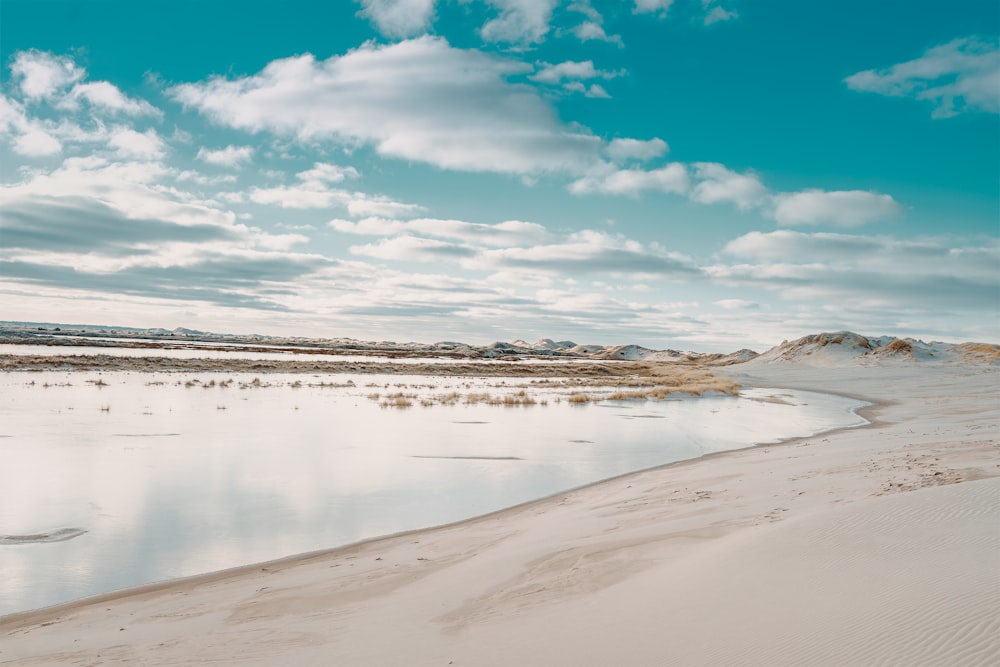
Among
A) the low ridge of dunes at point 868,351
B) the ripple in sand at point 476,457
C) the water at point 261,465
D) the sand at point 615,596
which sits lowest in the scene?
the ripple in sand at point 476,457

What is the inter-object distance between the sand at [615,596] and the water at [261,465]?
40.0 inches

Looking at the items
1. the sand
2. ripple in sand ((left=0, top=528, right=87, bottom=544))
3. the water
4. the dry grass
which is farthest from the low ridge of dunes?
ripple in sand ((left=0, top=528, right=87, bottom=544))

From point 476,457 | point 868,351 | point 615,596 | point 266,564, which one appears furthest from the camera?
point 868,351

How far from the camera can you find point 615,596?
226 inches

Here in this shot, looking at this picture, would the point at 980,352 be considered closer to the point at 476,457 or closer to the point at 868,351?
the point at 868,351

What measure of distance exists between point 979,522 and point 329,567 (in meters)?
6.55

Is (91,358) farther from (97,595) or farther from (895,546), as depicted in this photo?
(895,546)

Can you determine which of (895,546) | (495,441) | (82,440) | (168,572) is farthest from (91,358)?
(895,546)

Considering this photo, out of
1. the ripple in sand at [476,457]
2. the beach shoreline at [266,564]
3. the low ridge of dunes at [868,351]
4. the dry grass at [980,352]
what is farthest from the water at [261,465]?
the dry grass at [980,352]

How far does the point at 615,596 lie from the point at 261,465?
9064 mm

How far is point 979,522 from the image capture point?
6.88 meters

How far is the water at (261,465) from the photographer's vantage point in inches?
303

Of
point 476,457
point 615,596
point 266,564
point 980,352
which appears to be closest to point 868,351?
point 980,352

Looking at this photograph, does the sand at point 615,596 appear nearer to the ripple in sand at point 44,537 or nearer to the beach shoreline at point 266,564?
the beach shoreline at point 266,564
